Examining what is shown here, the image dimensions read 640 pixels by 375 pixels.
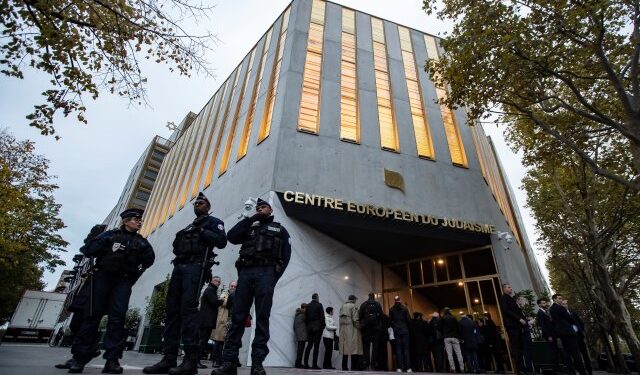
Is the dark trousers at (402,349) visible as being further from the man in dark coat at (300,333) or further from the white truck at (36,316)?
the white truck at (36,316)

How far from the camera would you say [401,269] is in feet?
45.4

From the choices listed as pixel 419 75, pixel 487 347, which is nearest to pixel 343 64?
pixel 419 75

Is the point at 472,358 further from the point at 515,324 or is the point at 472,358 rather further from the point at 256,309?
the point at 256,309

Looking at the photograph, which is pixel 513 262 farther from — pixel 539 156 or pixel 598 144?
pixel 598 144

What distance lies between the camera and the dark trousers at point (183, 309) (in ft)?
13.0

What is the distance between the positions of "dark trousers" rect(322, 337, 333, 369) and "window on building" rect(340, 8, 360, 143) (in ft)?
22.8

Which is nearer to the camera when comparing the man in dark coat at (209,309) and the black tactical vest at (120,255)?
the black tactical vest at (120,255)

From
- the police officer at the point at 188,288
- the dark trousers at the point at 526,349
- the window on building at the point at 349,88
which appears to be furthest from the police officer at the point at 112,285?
the window on building at the point at 349,88

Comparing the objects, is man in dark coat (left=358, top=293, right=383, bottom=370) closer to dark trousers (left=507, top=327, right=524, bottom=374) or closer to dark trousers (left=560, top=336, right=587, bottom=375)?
dark trousers (left=507, top=327, right=524, bottom=374)

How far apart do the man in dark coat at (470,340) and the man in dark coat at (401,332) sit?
5.25ft

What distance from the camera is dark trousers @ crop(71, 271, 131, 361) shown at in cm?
374

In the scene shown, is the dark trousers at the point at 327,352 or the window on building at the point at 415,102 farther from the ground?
the window on building at the point at 415,102

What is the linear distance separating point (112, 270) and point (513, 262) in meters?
13.9

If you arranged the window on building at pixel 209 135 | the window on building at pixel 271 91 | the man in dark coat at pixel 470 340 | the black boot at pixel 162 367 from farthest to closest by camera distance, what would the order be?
the window on building at pixel 209 135, the window on building at pixel 271 91, the man in dark coat at pixel 470 340, the black boot at pixel 162 367
